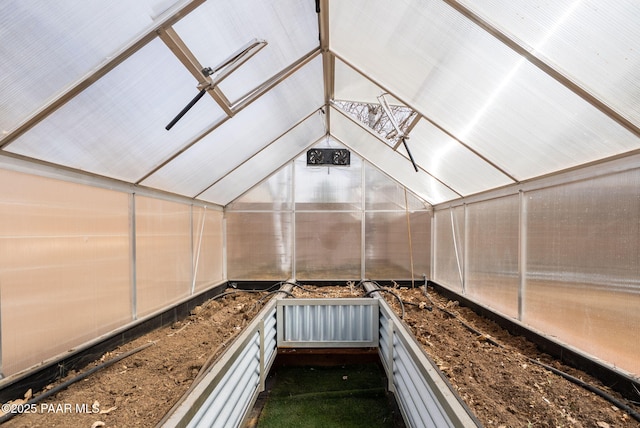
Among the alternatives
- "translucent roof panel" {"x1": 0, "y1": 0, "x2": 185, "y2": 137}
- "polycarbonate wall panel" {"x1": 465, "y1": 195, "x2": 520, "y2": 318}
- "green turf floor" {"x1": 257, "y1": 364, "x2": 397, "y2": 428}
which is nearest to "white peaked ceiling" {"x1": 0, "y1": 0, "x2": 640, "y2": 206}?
"translucent roof panel" {"x1": 0, "y1": 0, "x2": 185, "y2": 137}

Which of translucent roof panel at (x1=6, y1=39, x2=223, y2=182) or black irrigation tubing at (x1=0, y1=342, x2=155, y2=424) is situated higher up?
translucent roof panel at (x1=6, y1=39, x2=223, y2=182)

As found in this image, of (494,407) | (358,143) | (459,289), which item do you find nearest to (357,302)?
(459,289)

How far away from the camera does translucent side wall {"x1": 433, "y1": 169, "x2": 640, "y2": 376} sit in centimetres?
168

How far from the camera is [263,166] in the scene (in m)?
4.42

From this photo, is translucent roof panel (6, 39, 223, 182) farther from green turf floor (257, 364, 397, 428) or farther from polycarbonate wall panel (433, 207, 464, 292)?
polycarbonate wall panel (433, 207, 464, 292)

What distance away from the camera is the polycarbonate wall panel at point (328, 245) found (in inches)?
195

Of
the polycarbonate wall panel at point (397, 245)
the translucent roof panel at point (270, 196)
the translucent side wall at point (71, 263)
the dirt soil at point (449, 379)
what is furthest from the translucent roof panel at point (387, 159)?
the translucent side wall at point (71, 263)

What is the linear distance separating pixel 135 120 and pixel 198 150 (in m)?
0.88

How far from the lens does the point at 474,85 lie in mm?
1972

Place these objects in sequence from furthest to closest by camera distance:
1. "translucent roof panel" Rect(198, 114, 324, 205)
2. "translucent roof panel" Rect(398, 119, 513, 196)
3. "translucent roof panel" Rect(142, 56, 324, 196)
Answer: "translucent roof panel" Rect(198, 114, 324, 205) < "translucent roof panel" Rect(398, 119, 513, 196) < "translucent roof panel" Rect(142, 56, 324, 196)

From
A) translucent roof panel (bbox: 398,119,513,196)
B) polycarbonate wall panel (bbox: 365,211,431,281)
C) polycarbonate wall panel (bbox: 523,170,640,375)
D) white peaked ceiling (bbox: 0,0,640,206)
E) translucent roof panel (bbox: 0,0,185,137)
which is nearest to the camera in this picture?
translucent roof panel (bbox: 0,0,185,137)

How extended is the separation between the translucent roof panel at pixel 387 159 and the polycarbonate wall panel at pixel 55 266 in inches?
112

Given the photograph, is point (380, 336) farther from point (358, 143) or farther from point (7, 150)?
point (7, 150)

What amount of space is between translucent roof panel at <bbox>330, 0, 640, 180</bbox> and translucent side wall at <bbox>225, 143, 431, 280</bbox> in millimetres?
2453
